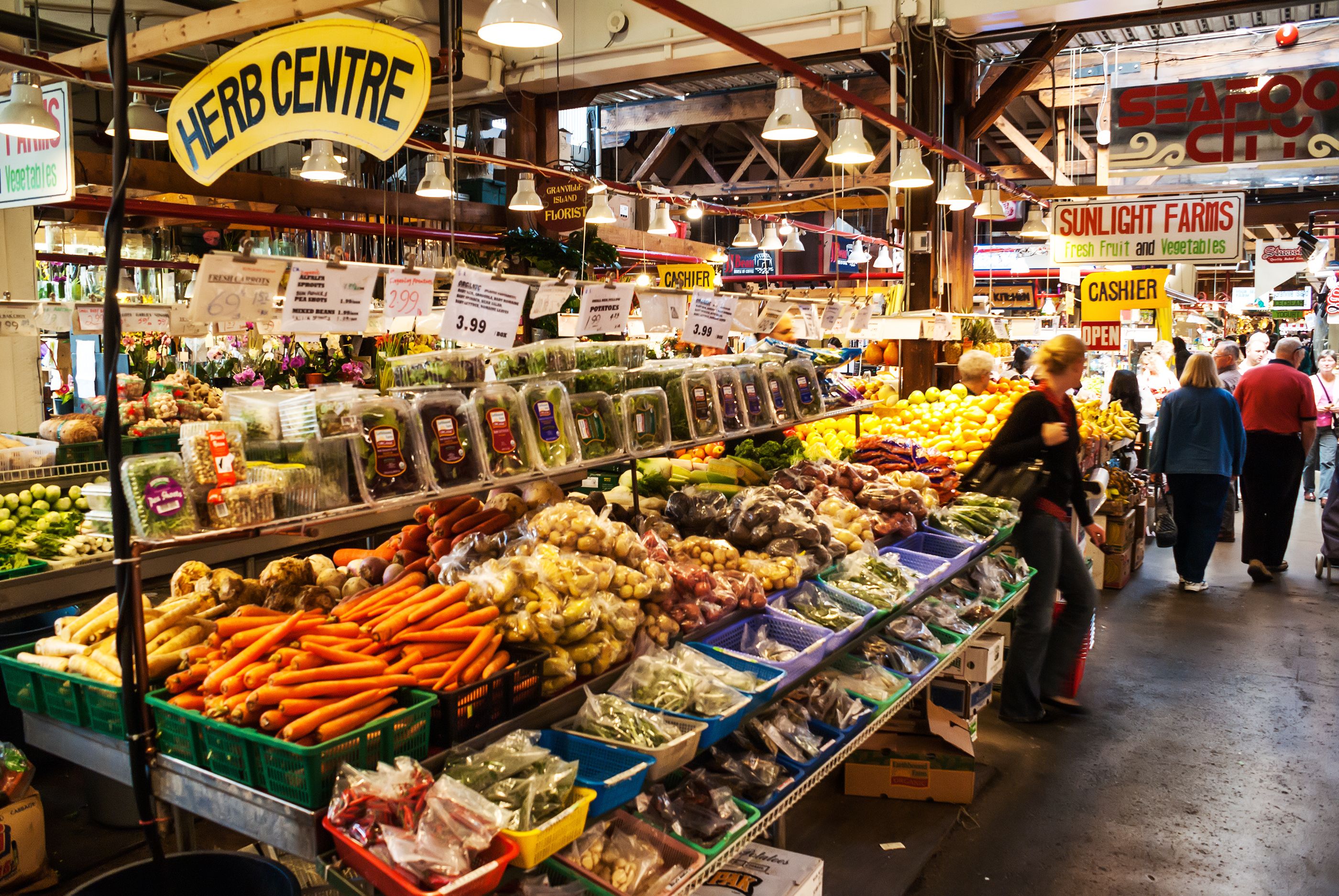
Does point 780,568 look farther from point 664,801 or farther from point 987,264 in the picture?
point 987,264

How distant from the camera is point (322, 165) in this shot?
7000mm

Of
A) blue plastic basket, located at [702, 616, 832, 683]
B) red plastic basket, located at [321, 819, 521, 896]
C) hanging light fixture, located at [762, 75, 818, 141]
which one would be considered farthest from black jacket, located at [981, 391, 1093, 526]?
red plastic basket, located at [321, 819, 521, 896]

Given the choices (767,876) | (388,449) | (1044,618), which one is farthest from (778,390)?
(767,876)

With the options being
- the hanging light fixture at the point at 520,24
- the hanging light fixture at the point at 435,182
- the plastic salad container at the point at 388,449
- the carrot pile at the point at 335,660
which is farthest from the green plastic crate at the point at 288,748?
the hanging light fixture at the point at 435,182

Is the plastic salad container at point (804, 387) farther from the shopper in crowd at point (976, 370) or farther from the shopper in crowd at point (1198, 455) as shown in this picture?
the shopper in crowd at point (1198, 455)

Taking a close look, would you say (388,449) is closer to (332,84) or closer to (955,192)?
(332,84)

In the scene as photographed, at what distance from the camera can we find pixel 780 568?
4023mm

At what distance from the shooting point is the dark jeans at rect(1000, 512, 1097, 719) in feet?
17.7

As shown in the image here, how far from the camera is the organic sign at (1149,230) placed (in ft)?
24.8

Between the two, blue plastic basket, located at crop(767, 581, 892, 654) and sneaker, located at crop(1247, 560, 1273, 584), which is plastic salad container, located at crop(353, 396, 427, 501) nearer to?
blue plastic basket, located at crop(767, 581, 892, 654)

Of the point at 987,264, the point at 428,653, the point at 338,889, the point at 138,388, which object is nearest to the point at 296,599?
the point at 428,653

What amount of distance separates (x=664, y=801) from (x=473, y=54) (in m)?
8.37

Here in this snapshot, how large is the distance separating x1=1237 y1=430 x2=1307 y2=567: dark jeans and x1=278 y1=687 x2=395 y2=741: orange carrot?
8324 mm

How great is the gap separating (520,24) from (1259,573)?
8036 mm
